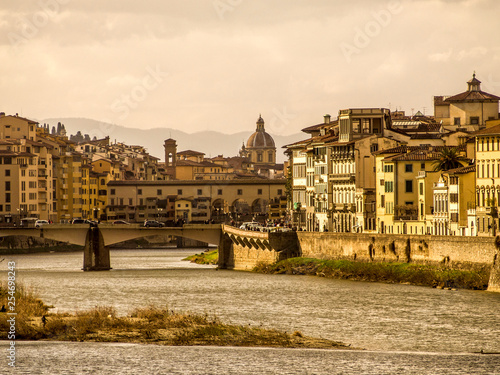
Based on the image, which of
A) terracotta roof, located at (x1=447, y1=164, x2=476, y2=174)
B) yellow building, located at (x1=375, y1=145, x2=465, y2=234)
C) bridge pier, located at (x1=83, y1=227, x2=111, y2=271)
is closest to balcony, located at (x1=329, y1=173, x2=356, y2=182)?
yellow building, located at (x1=375, y1=145, x2=465, y2=234)

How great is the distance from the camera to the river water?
130 ft

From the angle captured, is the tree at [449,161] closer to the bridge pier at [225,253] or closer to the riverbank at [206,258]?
the bridge pier at [225,253]

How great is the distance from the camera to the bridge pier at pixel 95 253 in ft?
342

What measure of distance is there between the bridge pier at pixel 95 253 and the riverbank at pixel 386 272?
13.5 m

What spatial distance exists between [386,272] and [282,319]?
24360mm

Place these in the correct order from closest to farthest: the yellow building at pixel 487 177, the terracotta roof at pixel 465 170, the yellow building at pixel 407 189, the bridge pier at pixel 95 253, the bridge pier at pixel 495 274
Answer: the bridge pier at pixel 495 274 < the yellow building at pixel 487 177 < the terracotta roof at pixel 465 170 < the yellow building at pixel 407 189 < the bridge pier at pixel 95 253

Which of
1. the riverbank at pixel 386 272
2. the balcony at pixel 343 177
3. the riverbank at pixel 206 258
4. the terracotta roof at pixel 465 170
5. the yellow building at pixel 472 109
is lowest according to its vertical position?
the riverbank at pixel 386 272

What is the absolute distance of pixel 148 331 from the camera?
46031mm

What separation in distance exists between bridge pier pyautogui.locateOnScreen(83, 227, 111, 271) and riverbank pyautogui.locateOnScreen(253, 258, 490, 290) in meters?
13.5

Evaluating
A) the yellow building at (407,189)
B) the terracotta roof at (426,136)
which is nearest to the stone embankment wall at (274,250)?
the yellow building at (407,189)

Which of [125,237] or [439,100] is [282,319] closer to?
[125,237]

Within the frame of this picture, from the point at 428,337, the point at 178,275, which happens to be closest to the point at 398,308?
the point at 428,337

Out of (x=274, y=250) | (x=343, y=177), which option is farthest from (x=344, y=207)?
(x=274, y=250)

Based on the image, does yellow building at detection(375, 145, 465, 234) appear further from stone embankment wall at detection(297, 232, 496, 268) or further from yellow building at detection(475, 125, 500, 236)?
yellow building at detection(475, 125, 500, 236)
